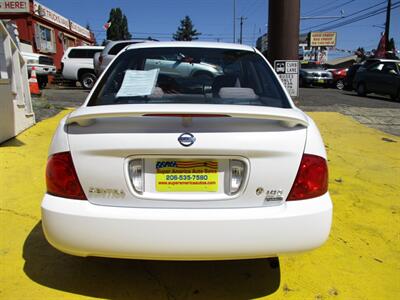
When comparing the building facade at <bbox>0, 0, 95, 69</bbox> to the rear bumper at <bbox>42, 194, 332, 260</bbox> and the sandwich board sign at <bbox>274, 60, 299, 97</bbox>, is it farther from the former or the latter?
the rear bumper at <bbox>42, 194, 332, 260</bbox>

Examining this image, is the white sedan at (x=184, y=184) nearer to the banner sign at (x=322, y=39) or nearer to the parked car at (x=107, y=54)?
the parked car at (x=107, y=54)

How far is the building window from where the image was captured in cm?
2331

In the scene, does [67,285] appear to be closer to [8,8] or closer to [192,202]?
[192,202]

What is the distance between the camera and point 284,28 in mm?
5887

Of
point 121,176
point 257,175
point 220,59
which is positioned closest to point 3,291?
point 121,176

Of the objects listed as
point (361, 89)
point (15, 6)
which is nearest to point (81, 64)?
point (15, 6)

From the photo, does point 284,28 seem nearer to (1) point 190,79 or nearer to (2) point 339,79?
(1) point 190,79

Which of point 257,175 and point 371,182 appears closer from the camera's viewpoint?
point 257,175

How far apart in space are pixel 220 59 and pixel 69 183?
1.77 meters

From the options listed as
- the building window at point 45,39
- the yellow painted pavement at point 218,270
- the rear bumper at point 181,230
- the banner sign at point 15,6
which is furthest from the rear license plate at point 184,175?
the building window at point 45,39

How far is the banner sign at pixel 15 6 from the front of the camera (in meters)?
21.7

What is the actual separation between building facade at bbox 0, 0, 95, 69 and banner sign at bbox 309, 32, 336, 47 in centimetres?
4115

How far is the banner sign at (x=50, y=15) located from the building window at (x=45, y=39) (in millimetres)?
647

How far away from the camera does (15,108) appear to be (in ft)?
22.3
